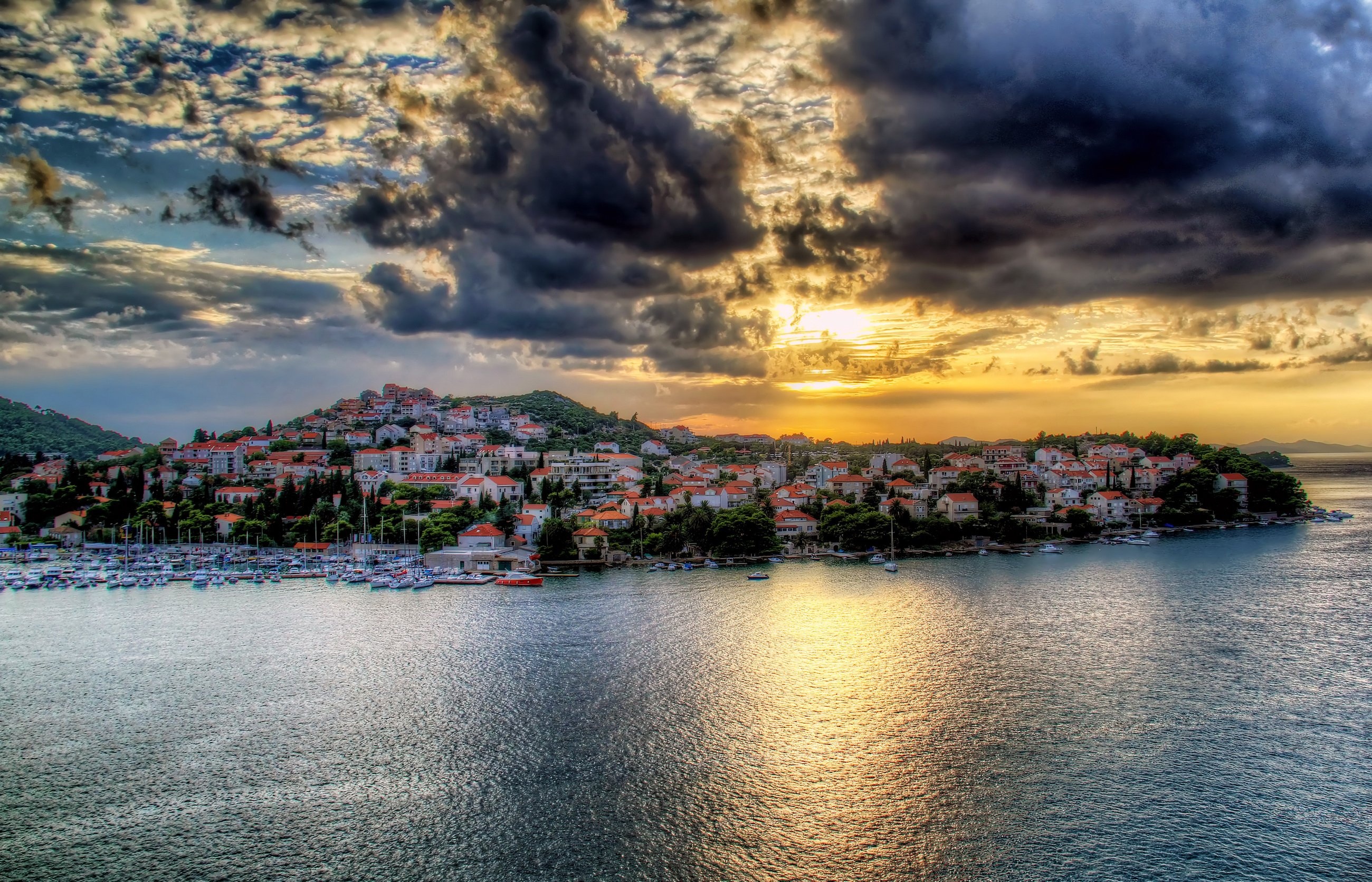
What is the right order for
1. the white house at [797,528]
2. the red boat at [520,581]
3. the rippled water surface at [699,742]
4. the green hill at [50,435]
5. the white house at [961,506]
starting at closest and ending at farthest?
the rippled water surface at [699,742] < the red boat at [520,581] < the white house at [797,528] < the white house at [961,506] < the green hill at [50,435]

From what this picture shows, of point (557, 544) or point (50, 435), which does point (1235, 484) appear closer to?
point (557, 544)

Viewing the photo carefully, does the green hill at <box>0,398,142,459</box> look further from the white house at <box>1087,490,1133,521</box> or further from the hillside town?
the white house at <box>1087,490,1133,521</box>

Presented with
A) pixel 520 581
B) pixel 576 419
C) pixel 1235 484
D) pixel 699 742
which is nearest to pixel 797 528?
pixel 520 581

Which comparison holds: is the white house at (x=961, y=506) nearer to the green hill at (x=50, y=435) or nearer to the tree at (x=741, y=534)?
the tree at (x=741, y=534)

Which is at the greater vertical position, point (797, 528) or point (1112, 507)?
point (1112, 507)

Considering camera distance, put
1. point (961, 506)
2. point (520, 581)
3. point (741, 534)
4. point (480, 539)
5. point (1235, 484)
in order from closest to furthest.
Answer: point (520, 581) < point (480, 539) < point (741, 534) < point (961, 506) < point (1235, 484)

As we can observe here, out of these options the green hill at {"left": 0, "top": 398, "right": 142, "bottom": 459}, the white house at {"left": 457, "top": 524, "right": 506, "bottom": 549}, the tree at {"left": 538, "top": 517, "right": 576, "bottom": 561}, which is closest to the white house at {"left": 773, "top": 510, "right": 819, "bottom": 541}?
the tree at {"left": 538, "top": 517, "right": 576, "bottom": 561}

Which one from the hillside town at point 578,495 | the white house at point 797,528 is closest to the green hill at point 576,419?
the hillside town at point 578,495
